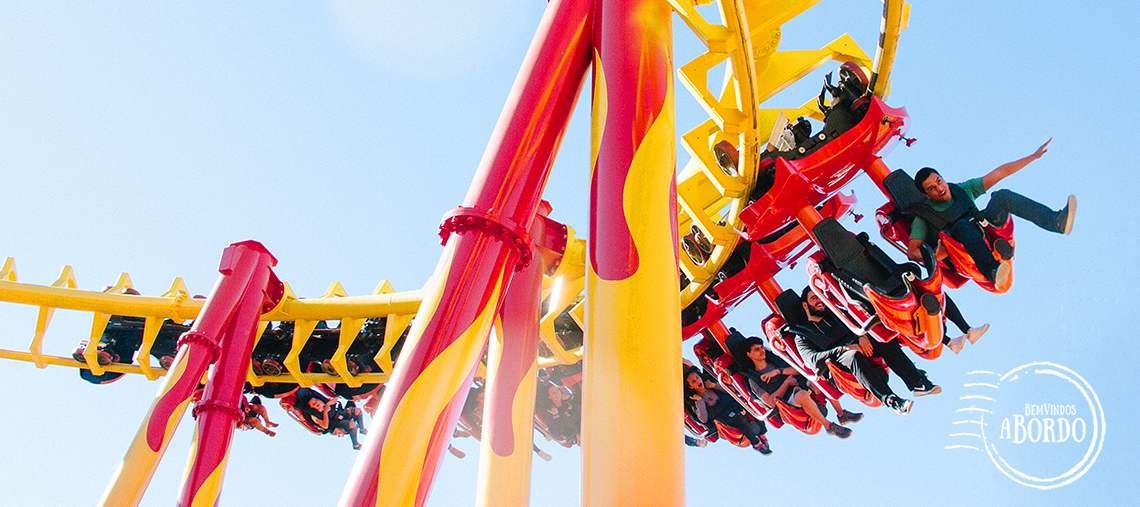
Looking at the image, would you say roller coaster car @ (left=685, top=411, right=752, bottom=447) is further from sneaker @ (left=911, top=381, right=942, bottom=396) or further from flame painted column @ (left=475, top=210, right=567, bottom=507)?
flame painted column @ (left=475, top=210, right=567, bottom=507)

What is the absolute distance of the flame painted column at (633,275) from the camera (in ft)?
8.20

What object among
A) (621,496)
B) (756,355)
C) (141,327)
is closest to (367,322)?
(141,327)

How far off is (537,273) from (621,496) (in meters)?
2.06

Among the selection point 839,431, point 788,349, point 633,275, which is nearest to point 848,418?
point 839,431

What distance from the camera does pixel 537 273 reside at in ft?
14.4

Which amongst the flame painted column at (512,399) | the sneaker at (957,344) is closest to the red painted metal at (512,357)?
the flame painted column at (512,399)

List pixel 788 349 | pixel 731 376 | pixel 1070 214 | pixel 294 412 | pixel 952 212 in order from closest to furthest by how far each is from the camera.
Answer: pixel 1070 214, pixel 952 212, pixel 788 349, pixel 731 376, pixel 294 412

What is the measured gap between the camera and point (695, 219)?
5.61 m

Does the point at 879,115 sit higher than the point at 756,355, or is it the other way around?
the point at 879,115

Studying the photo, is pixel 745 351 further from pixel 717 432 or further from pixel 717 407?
pixel 717 432

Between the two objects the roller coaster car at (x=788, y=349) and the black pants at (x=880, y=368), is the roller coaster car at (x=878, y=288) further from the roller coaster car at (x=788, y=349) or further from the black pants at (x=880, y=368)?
the roller coaster car at (x=788, y=349)

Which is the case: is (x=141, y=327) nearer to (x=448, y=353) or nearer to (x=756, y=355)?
(x=756, y=355)

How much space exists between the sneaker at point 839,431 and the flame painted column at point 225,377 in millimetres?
4513

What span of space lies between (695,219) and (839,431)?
8.10 feet
